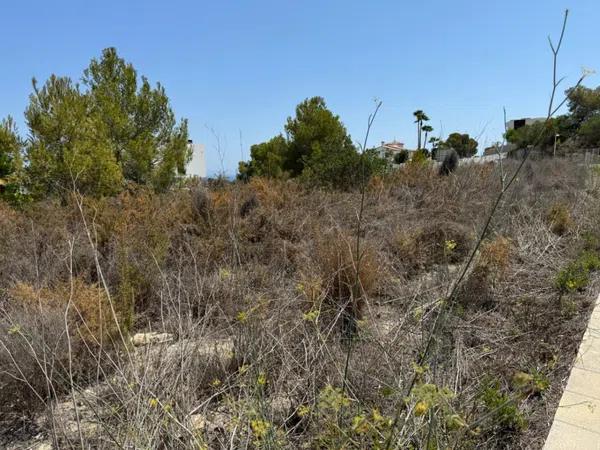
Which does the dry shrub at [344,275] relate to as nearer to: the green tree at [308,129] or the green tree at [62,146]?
the green tree at [62,146]

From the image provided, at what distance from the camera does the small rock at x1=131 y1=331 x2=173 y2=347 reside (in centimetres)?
239

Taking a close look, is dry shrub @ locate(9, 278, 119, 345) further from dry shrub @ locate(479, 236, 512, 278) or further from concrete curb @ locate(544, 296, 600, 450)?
dry shrub @ locate(479, 236, 512, 278)

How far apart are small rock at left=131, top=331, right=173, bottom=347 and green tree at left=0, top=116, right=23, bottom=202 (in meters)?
8.90

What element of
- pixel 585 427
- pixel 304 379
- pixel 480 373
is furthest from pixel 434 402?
pixel 480 373

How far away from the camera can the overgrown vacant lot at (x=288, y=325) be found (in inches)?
66.6

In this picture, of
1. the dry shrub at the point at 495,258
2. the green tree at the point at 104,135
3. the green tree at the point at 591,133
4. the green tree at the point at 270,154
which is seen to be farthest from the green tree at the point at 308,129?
the green tree at the point at 591,133

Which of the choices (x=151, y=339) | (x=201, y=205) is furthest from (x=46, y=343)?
(x=201, y=205)

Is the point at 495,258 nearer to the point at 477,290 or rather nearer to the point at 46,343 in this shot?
the point at 477,290

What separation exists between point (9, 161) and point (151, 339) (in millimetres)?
10208

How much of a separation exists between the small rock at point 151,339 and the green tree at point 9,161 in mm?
8898

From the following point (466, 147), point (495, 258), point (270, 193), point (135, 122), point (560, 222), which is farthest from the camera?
point (135, 122)

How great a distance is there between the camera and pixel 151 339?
2.47m

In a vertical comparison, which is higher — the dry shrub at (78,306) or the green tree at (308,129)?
the green tree at (308,129)

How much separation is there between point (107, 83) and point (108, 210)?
12.0m
